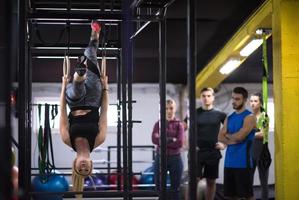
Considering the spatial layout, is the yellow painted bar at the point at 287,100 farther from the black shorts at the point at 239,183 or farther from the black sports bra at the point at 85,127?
the black sports bra at the point at 85,127

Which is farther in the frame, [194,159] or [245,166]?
[245,166]

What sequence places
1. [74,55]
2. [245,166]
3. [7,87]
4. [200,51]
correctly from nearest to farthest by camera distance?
[7,87]
[74,55]
[245,166]
[200,51]

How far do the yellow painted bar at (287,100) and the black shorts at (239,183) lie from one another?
266 millimetres

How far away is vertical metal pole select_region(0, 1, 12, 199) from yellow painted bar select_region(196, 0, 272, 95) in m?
4.24

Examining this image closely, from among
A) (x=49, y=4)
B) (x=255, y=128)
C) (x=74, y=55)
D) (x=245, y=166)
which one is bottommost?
(x=245, y=166)

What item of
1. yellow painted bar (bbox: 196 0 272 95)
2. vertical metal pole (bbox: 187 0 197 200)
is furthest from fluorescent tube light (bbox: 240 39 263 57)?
vertical metal pole (bbox: 187 0 197 200)

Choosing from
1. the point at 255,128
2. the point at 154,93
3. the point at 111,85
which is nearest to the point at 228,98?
the point at 154,93

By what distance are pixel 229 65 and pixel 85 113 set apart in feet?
19.6

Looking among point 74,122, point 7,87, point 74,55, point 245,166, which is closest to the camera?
point 7,87

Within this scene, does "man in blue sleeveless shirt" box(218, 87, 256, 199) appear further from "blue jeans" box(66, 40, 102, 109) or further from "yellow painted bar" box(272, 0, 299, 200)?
"blue jeans" box(66, 40, 102, 109)

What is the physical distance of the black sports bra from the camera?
302 centimetres

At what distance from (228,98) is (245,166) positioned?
7198 millimetres

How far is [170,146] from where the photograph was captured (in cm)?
597

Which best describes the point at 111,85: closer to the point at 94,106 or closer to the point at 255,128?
the point at 255,128
